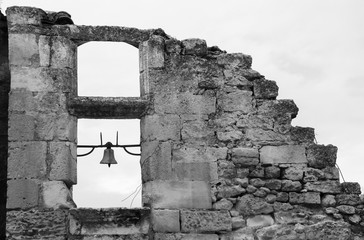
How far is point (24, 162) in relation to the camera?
7059 millimetres

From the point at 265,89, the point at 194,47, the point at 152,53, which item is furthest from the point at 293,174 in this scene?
the point at 152,53

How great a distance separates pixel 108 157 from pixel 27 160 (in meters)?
0.98

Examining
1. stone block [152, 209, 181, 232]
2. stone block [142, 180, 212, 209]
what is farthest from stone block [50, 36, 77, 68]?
stone block [152, 209, 181, 232]

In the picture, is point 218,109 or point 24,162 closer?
point 24,162

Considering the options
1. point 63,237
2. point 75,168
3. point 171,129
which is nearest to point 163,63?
point 171,129

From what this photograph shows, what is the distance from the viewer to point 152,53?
24.9 ft

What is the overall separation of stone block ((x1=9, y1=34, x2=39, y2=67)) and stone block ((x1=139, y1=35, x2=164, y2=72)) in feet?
4.02

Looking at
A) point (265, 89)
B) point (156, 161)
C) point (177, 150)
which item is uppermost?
point (265, 89)

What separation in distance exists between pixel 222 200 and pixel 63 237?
1800mm

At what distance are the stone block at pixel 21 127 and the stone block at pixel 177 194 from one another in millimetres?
1433

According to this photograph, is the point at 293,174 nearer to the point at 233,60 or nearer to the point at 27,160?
the point at 233,60

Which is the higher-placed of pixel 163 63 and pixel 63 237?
pixel 163 63

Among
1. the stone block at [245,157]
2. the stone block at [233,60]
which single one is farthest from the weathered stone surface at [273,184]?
the stone block at [233,60]

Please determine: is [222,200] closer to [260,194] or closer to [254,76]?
[260,194]
